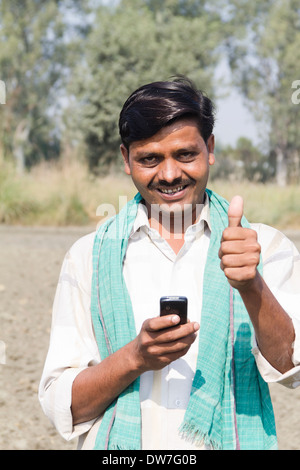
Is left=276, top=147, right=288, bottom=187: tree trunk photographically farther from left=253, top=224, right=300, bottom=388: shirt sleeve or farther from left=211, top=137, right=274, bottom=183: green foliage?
left=253, top=224, right=300, bottom=388: shirt sleeve

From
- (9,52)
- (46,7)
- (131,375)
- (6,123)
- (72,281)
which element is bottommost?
(131,375)

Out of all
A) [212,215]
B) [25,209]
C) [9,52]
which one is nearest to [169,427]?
[212,215]

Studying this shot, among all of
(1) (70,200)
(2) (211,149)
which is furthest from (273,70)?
(2) (211,149)

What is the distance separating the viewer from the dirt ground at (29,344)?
15.9ft

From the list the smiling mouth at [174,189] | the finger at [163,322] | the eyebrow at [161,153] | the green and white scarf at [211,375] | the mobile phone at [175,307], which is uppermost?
the eyebrow at [161,153]

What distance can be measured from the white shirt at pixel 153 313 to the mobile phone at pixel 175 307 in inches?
9.4

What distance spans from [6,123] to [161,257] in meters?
33.0

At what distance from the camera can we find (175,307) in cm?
153

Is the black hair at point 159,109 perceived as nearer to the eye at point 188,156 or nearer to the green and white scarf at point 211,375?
the eye at point 188,156

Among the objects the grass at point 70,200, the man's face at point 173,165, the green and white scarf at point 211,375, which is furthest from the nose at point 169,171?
the grass at point 70,200

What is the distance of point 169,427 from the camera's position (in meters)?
1.72

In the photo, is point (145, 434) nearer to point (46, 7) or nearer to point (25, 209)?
point (25, 209)

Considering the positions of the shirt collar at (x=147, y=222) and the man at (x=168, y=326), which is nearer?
the man at (x=168, y=326)

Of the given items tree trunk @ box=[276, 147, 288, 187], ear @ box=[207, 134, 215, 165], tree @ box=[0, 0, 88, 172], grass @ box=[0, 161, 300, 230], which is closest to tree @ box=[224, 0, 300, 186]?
tree trunk @ box=[276, 147, 288, 187]
